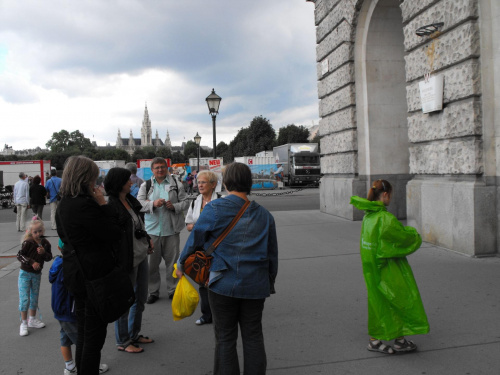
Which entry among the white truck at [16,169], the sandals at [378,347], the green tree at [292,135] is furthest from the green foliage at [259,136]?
the sandals at [378,347]

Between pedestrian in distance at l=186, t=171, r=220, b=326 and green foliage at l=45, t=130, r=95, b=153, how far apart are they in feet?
404

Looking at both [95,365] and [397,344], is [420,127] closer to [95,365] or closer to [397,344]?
[397,344]

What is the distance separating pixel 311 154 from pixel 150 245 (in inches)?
1303

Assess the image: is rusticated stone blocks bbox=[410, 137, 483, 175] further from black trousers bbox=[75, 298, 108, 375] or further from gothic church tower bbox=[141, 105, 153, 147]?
gothic church tower bbox=[141, 105, 153, 147]

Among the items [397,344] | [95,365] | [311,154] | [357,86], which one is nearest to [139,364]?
[95,365]

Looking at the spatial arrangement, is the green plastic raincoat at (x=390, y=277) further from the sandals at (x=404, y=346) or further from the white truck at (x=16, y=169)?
the white truck at (x=16, y=169)

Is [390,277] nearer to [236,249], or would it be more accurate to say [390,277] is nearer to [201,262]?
[236,249]

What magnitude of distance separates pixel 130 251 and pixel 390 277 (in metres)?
2.22

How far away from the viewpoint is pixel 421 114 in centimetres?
826

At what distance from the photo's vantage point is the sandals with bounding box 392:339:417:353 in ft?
12.3

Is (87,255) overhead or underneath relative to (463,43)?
underneath

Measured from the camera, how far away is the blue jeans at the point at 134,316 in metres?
4.07

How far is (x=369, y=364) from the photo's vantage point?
3600mm

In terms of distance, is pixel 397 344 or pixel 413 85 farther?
pixel 413 85
